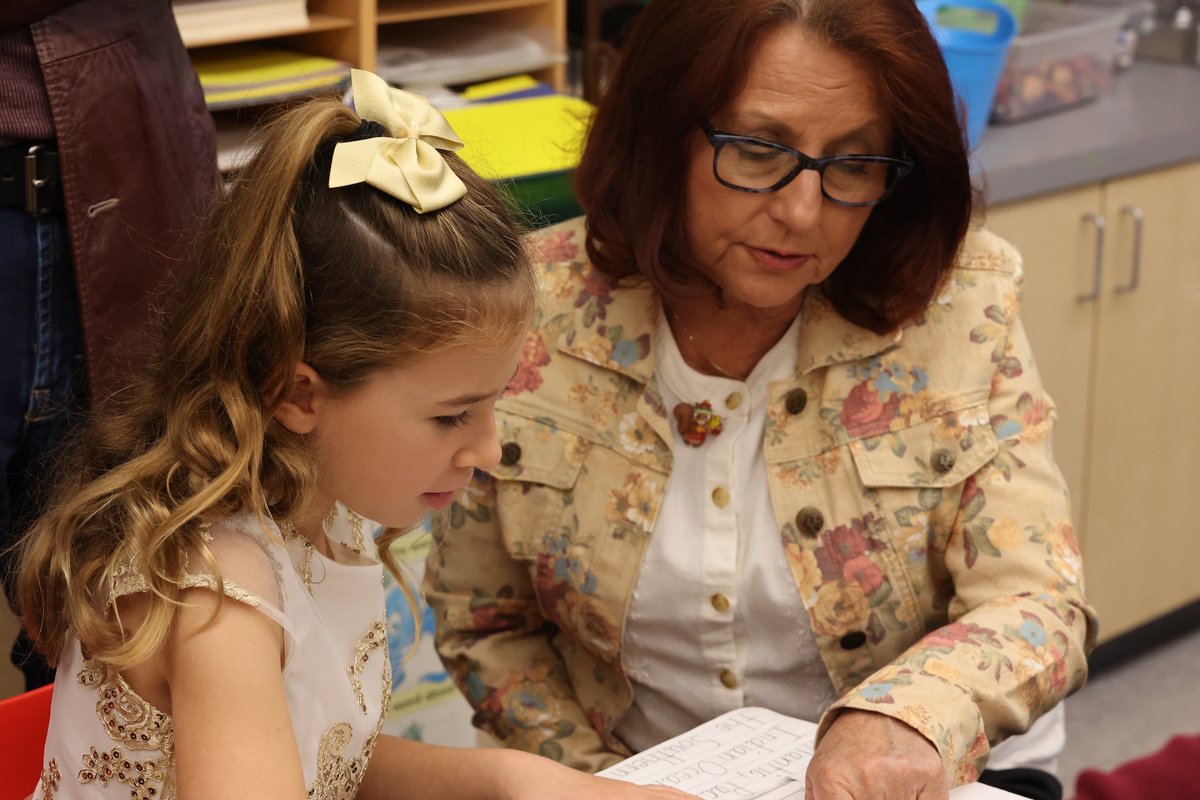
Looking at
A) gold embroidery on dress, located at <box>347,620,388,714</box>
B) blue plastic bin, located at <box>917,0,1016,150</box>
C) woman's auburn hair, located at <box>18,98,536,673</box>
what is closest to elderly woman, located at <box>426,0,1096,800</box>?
gold embroidery on dress, located at <box>347,620,388,714</box>

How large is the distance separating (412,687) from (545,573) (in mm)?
757

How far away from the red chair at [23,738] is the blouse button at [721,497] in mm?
633

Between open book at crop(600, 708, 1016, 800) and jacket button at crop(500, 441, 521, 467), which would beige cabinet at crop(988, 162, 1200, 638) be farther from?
open book at crop(600, 708, 1016, 800)

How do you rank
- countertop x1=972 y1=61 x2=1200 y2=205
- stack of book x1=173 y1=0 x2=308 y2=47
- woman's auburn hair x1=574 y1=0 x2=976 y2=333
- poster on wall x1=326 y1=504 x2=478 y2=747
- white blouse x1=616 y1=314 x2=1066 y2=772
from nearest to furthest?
woman's auburn hair x1=574 y1=0 x2=976 y2=333
white blouse x1=616 y1=314 x2=1066 y2=772
stack of book x1=173 y1=0 x2=308 y2=47
poster on wall x1=326 y1=504 x2=478 y2=747
countertop x1=972 y1=61 x2=1200 y2=205

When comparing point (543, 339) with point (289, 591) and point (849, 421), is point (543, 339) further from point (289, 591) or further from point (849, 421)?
point (289, 591)

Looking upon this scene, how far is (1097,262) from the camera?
2559 millimetres

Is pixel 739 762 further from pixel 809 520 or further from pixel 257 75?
pixel 257 75

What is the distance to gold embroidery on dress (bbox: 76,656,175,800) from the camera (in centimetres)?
104

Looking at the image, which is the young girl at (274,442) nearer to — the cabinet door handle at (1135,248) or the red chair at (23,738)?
the red chair at (23,738)

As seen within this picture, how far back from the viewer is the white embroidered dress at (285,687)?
105 cm

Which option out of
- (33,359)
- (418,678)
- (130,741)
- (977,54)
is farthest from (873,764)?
(977,54)

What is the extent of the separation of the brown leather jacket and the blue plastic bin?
4.35 ft

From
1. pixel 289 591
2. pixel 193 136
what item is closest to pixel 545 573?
pixel 289 591

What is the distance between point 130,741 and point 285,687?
11cm
